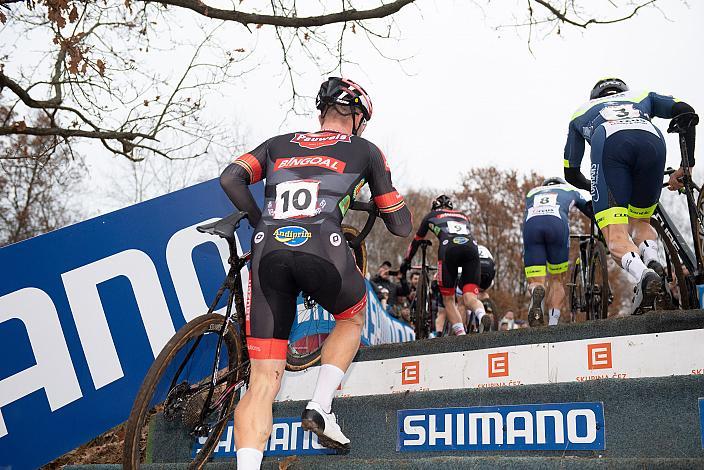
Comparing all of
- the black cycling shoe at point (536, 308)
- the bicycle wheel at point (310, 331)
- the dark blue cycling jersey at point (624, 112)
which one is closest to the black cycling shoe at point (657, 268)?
the dark blue cycling jersey at point (624, 112)

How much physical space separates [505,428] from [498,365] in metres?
0.86

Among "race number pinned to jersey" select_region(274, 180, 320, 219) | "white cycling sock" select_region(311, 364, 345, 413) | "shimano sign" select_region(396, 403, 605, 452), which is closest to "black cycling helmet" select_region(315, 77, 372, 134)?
"race number pinned to jersey" select_region(274, 180, 320, 219)

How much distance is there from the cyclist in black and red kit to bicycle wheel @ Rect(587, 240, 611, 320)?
4.20 m

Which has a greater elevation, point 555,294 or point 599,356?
point 555,294

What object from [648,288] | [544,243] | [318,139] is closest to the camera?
[318,139]

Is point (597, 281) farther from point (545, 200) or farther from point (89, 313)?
point (89, 313)

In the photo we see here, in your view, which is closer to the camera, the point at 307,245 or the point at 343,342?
the point at 307,245

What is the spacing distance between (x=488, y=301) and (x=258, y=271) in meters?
8.47

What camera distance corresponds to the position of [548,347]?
4316 mm

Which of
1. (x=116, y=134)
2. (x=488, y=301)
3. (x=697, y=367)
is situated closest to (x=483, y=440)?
(x=697, y=367)

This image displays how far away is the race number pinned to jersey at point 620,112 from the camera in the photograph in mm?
5504

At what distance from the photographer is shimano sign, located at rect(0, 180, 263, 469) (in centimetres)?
475

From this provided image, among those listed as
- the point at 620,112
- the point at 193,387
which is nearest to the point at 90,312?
the point at 193,387

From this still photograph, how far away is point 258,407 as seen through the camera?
3.36m
